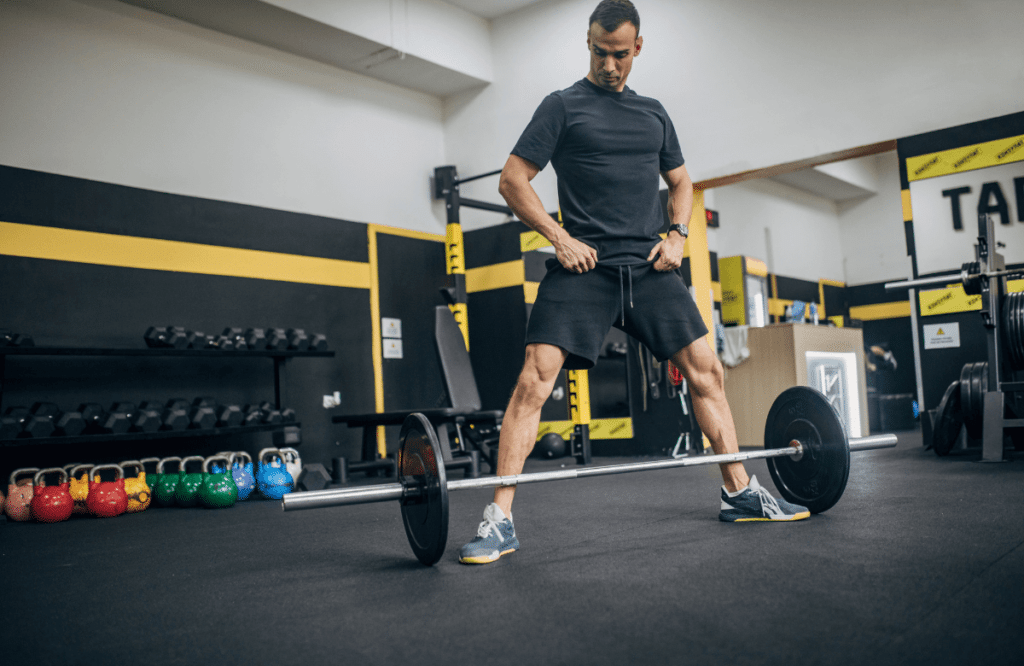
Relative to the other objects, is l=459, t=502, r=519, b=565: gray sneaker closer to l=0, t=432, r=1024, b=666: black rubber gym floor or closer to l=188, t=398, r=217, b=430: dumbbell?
l=0, t=432, r=1024, b=666: black rubber gym floor

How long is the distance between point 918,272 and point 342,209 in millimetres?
3834

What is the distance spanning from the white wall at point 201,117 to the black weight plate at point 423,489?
351cm

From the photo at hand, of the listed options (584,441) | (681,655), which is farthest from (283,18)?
(681,655)

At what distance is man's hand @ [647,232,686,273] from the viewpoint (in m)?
1.96

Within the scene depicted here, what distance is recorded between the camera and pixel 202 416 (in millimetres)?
4074

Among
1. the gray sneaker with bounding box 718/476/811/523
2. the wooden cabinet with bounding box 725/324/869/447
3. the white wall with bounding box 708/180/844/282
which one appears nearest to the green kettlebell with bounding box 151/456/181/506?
the gray sneaker with bounding box 718/476/811/523

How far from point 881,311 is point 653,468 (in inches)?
328

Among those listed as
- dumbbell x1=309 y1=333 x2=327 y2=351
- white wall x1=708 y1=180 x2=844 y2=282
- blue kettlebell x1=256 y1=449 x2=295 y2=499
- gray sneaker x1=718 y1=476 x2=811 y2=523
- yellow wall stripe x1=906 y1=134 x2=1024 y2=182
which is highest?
white wall x1=708 y1=180 x2=844 y2=282

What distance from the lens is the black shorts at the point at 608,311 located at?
1870 millimetres

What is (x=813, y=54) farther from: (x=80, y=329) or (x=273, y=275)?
(x=80, y=329)

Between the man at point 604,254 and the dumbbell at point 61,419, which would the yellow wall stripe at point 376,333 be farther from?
the man at point 604,254

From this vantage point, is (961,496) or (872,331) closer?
(961,496)

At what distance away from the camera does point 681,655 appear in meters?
1.02

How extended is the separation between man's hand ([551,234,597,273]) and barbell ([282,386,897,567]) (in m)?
0.48
